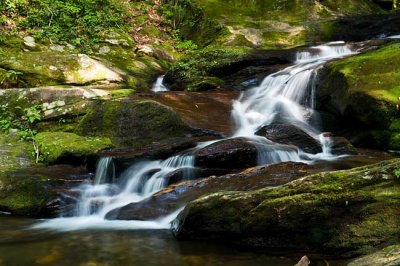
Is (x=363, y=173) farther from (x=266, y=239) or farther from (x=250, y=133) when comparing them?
(x=250, y=133)

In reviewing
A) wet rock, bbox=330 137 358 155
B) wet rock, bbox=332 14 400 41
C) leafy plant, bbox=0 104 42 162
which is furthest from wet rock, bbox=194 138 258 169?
wet rock, bbox=332 14 400 41

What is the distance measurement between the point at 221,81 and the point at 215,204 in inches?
340

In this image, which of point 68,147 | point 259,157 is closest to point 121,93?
point 68,147

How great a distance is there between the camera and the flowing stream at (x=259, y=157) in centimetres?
662

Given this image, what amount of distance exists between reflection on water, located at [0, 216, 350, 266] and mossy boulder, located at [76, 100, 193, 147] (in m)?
3.72

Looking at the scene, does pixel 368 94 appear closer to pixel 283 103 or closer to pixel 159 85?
pixel 283 103

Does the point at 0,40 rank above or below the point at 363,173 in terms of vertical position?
above

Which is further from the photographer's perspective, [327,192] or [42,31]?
[42,31]

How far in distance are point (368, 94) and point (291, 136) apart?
196 centimetres

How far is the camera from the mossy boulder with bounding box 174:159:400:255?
4.36m

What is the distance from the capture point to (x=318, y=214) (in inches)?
180

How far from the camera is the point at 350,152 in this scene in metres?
8.62

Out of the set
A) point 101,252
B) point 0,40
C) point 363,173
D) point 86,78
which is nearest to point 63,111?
point 86,78

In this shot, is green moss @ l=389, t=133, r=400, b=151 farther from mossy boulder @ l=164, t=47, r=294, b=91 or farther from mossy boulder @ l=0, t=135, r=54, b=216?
mossy boulder @ l=0, t=135, r=54, b=216
